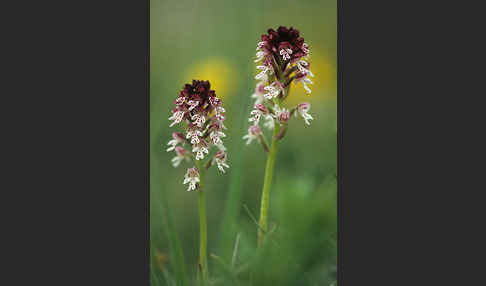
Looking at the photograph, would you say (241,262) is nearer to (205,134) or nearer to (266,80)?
(205,134)

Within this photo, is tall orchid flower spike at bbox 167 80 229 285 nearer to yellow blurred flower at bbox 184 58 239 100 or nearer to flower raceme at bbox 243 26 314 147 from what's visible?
flower raceme at bbox 243 26 314 147

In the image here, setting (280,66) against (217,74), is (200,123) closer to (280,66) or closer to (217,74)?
(280,66)

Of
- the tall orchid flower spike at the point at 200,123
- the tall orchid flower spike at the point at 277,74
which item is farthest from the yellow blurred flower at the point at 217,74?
the tall orchid flower spike at the point at 200,123

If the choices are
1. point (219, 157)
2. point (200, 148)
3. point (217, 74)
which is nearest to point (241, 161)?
point (219, 157)

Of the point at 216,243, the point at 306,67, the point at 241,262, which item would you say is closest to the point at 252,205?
the point at 216,243


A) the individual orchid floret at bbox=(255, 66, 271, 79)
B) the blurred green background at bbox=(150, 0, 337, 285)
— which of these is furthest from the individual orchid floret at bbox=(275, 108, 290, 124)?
the blurred green background at bbox=(150, 0, 337, 285)
